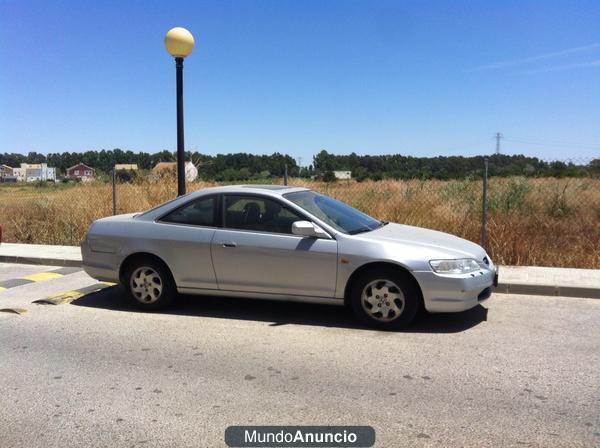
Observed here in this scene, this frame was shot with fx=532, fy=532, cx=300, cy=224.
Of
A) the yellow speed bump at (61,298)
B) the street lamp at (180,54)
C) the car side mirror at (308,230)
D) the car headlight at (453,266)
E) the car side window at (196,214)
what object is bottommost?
the yellow speed bump at (61,298)

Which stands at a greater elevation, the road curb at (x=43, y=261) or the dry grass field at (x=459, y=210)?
the dry grass field at (x=459, y=210)

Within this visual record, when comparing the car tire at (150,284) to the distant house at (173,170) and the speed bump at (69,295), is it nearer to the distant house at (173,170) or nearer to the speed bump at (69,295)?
the speed bump at (69,295)

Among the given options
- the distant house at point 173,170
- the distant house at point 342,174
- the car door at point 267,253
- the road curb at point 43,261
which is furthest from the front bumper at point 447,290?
the distant house at point 173,170

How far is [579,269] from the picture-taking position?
27.8 feet

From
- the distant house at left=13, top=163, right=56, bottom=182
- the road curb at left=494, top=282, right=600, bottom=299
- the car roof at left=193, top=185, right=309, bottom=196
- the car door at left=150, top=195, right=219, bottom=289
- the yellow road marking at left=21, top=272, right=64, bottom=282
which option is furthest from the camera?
the distant house at left=13, top=163, right=56, bottom=182

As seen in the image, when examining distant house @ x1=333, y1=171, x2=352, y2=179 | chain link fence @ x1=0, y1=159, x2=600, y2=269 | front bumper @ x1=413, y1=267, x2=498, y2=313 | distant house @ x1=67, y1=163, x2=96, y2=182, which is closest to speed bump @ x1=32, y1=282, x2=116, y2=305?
chain link fence @ x1=0, y1=159, x2=600, y2=269

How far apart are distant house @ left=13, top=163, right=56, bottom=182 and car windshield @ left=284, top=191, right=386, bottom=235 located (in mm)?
59964

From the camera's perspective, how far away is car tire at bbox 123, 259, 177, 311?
6324 mm

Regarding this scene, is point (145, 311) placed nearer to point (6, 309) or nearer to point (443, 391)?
point (6, 309)

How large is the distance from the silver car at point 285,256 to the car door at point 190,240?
1 cm

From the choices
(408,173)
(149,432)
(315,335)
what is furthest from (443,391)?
(408,173)

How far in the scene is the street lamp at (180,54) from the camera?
9.24 m

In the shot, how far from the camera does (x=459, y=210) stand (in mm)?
11664

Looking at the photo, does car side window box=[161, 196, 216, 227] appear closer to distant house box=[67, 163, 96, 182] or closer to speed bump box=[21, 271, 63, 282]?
speed bump box=[21, 271, 63, 282]
